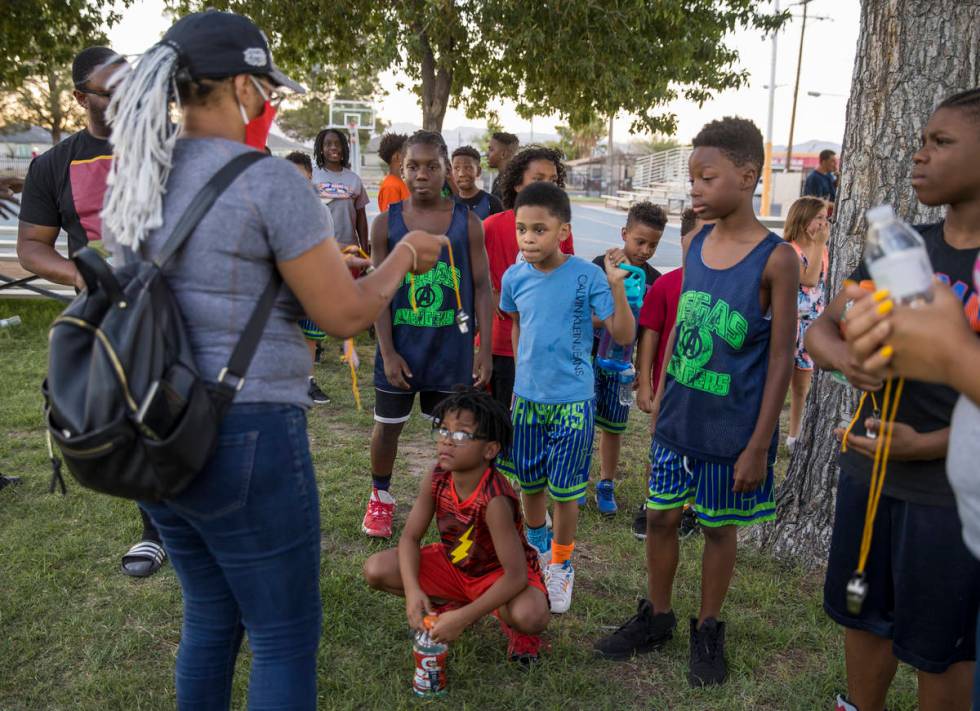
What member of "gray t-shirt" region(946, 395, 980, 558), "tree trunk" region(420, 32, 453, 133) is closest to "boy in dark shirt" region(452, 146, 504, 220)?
"gray t-shirt" region(946, 395, 980, 558)

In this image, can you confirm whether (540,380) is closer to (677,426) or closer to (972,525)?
(677,426)

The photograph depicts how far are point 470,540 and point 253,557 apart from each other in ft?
4.46

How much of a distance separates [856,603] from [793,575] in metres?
1.92

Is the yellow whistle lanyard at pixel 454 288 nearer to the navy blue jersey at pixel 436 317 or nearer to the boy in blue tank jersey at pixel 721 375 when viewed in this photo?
the navy blue jersey at pixel 436 317

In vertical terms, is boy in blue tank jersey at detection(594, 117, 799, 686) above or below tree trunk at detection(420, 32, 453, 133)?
below

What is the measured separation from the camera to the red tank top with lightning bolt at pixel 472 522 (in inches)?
119

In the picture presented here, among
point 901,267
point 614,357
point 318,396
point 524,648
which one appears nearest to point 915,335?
point 901,267

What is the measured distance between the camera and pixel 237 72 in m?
1.73

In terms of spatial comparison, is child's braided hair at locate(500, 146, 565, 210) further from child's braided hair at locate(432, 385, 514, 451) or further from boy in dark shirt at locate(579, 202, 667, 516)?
child's braided hair at locate(432, 385, 514, 451)

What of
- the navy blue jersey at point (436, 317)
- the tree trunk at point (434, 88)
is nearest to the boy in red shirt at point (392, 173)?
the navy blue jersey at point (436, 317)

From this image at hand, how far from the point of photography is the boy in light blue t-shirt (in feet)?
11.3

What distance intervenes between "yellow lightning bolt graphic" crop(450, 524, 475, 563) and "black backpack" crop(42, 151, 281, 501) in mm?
1527

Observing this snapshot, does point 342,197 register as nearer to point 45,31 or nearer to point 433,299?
point 433,299

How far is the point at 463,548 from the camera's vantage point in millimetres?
3068
